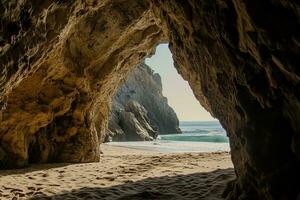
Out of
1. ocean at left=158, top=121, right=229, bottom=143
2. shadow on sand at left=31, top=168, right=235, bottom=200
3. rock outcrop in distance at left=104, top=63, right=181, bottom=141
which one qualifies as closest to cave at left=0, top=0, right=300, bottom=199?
shadow on sand at left=31, top=168, right=235, bottom=200

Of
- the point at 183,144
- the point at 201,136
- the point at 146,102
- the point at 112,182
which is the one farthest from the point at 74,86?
the point at 146,102

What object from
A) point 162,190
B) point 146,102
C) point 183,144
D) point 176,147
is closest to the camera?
point 162,190

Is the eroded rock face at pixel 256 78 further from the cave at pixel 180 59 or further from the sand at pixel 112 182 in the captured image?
the sand at pixel 112 182

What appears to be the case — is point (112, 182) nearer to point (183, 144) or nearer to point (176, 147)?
point (176, 147)

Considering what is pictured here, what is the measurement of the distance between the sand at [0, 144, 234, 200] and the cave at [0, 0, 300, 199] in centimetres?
113

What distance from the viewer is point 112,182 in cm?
869

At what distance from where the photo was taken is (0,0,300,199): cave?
13.3 feet

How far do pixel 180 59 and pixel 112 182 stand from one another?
3541 mm

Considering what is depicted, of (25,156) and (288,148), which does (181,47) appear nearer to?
(288,148)

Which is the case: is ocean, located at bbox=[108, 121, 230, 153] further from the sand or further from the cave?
the sand

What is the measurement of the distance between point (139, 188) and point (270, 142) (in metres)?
3.95

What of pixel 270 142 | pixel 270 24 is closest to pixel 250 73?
pixel 270 142

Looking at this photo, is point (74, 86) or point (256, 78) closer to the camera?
point (256, 78)

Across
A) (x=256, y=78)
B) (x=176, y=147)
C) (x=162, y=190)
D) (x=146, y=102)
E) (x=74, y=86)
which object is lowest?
(x=176, y=147)
